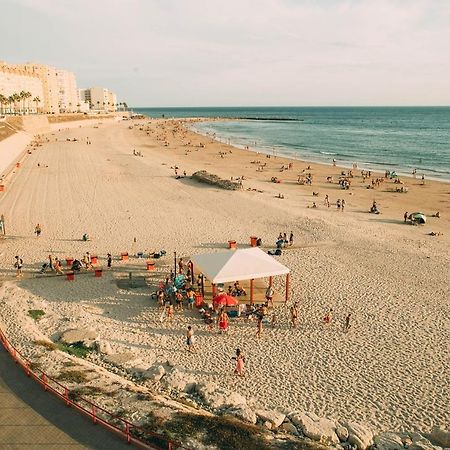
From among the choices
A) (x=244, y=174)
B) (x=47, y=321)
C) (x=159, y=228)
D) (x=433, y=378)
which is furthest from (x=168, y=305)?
(x=244, y=174)

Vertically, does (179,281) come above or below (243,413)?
above

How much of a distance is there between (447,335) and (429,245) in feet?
32.9

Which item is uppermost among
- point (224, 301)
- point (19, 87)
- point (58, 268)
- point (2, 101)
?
point (19, 87)

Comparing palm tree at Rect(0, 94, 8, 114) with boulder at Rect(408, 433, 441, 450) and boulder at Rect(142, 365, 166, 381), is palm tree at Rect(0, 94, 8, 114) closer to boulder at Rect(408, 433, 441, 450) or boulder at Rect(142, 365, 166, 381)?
boulder at Rect(142, 365, 166, 381)

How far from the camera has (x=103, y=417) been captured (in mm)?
8625

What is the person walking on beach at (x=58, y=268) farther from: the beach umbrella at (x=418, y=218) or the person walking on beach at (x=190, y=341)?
the beach umbrella at (x=418, y=218)

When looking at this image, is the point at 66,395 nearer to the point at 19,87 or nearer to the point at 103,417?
the point at 103,417

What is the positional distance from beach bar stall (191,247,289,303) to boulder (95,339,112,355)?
4.05m

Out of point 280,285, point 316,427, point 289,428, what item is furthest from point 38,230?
point 316,427

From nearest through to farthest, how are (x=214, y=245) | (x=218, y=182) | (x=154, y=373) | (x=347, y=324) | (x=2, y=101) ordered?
(x=154, y=373) < (x=347, y=324) < (x=214, y=245) < (x=218, y=182) < (x=2, y=101)

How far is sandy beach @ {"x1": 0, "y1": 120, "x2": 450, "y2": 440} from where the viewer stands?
11.6m

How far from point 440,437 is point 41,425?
328 inches

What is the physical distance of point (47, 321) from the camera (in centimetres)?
1411

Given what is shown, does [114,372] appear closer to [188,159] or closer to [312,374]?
[312,374]
